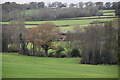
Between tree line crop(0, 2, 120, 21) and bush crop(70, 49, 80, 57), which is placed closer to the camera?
tree line crop(0, 2, 120, 21)

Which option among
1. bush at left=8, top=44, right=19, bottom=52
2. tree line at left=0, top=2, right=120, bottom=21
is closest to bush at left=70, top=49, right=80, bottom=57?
tree line at left=0, top=2, right=120, bottom=21

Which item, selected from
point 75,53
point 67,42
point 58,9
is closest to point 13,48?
point 67,42

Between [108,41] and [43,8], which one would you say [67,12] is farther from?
[108,41]

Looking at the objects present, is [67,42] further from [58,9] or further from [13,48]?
[13,48]

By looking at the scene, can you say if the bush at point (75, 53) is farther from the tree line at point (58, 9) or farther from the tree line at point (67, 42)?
the tree line at point (58, 9)

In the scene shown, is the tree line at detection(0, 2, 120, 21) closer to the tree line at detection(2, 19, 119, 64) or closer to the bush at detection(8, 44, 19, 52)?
the tree line at detection(2, 19, 119, 64)

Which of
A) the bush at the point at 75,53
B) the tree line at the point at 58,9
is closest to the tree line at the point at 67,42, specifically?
the bush at the point at 75,53

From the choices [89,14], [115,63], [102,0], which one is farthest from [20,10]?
[115,63]

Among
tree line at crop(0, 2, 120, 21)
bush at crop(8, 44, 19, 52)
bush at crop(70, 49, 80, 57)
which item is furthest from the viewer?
bush at crop(8, 44, 19, 52)
